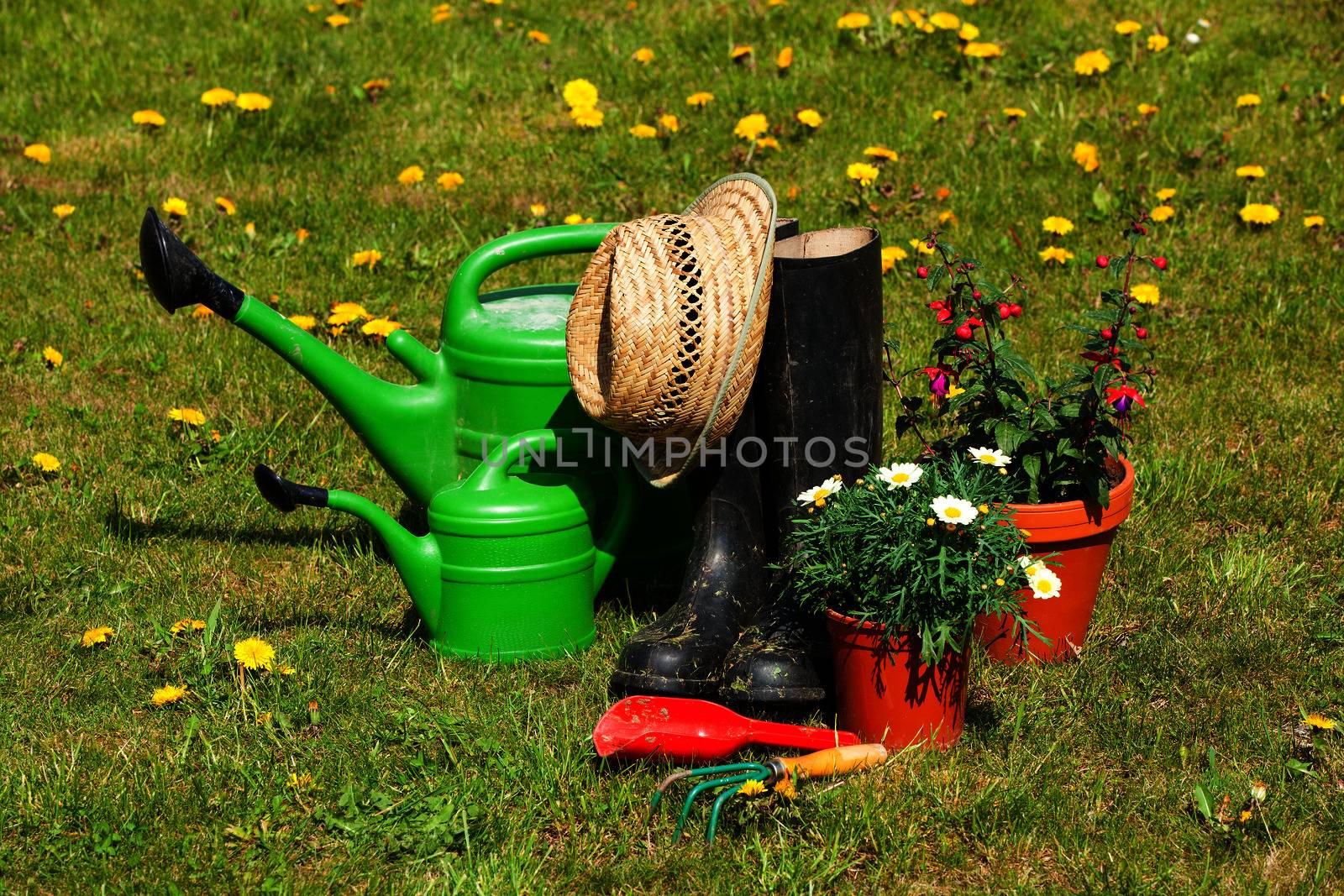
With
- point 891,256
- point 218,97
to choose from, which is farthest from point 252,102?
point 891,256

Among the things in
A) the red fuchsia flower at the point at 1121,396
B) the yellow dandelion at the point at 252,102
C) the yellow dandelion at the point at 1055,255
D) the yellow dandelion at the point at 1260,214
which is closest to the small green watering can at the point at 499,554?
the red fuchsia flower at the point at 1121,396

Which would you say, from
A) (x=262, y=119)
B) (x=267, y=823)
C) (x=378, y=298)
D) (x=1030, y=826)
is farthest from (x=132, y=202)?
(x=1030, y=826)

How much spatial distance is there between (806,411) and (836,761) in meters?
0.64

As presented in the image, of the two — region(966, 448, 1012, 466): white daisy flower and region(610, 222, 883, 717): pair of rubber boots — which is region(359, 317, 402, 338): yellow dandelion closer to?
region(610, 222, 883, 717): pair of rubber boots

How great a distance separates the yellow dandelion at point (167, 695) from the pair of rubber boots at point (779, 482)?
0.74 meters

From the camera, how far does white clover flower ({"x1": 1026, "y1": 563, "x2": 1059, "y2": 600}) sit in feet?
6.91

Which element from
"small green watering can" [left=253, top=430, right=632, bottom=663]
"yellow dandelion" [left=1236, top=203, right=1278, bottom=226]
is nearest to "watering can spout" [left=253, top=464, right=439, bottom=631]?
"small green watering can" [left=253, top=430, right=632, bottom=663]

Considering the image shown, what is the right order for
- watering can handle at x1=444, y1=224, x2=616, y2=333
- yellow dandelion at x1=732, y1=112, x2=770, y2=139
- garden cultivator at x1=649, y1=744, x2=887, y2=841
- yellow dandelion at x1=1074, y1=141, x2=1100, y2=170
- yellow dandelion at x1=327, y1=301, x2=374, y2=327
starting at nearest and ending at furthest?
garden cultivator at x1=649, y1=744, x2=887, y2=841 < watering can handle at x1=444, y1=224, x2=616, y2=333 < yellow dandelion at x1=327, y1=301, x2=374, y2=327 < yellow dandelion at x1=1074, y1=141, x2=1100, y2=170 < yellow dandelion at x1=732, y1=112, x2=770, y2=139

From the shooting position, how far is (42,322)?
359 centimetres

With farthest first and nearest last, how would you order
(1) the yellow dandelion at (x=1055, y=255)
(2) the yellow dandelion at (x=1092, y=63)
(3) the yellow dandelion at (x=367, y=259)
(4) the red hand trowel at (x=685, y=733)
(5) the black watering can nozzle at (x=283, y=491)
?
(2) the yellow dandelion at (x=1092, y=63)
(3) the yellow dandelion at (x=367, y=259)
(1) the yellow dandelion at (x=1055, y=255)
(5) the black watering can nozzle at (x=283, y=491)
(4) the red hand trowel at (x=685, y=733)

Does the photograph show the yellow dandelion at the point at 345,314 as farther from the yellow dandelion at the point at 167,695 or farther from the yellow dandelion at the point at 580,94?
the yellow dandelion at the point at 167,695

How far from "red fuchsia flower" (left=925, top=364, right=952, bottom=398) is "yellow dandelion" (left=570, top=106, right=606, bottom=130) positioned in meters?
2.19

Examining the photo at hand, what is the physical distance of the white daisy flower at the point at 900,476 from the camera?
2.09m

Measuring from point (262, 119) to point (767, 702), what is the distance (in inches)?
122
